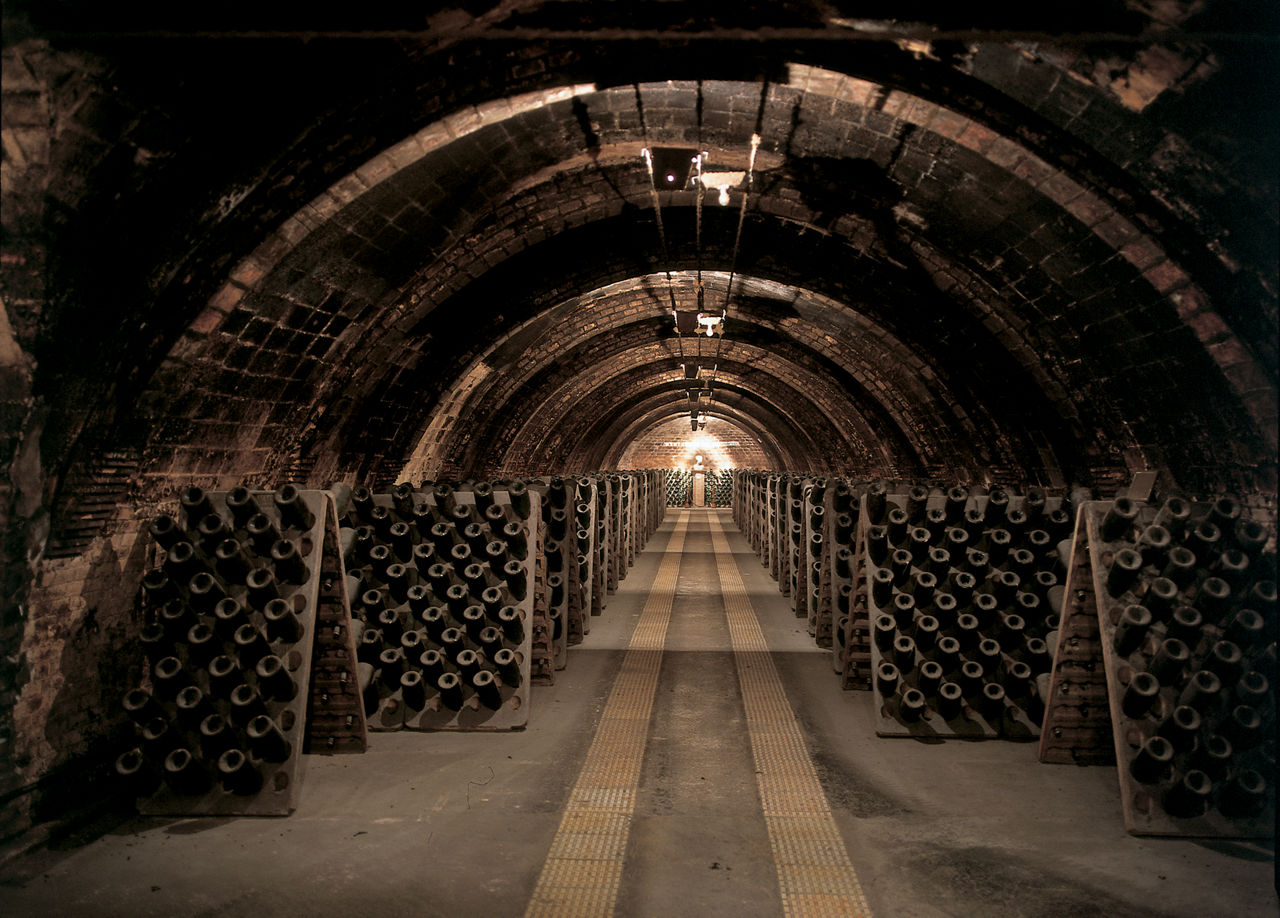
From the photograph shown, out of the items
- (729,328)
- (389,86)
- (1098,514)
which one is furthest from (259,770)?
(729,328)

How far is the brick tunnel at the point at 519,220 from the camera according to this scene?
11.0 feet

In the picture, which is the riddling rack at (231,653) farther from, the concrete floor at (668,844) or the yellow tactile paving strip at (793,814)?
the yellow tactile paving strip at (793,814)

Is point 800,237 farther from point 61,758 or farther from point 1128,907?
point 61,758

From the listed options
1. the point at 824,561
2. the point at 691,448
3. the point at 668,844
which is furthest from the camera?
the point at 691,448

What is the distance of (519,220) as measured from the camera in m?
6.68

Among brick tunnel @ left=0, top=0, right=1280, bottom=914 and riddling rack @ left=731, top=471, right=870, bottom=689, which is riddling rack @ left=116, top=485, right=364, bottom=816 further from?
riddling rack @ left=731, top=471, right=870, bottom=689

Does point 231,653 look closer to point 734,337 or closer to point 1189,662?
point 1189,662

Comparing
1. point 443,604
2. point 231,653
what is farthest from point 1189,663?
point 231,653

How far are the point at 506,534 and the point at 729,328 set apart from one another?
8.12 m

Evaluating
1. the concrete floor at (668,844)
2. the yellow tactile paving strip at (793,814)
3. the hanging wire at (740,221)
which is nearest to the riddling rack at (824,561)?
the yellow tactile paving strip at (793,814)

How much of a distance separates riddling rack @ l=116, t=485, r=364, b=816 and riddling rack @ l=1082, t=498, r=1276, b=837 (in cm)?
426

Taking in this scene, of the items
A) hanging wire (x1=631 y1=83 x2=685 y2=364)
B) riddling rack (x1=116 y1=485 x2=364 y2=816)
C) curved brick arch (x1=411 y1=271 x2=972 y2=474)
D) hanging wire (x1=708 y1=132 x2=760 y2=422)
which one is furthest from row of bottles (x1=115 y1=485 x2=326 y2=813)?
curved brick arch (x1=411 y1=271 x2=972 y2=474)

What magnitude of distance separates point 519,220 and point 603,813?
4.95 m

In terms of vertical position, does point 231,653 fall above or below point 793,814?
above
